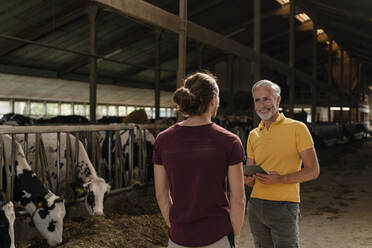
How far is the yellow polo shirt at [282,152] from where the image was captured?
196 cm

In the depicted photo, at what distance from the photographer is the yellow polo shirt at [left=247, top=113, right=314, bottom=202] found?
196 cm

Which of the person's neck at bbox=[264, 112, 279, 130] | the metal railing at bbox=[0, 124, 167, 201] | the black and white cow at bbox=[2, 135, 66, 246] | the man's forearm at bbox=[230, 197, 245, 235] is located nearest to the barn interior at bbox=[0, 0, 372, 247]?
the metal railing at bbox=[0, 124, 167, 201]

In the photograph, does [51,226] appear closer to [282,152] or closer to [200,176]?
[282,152]

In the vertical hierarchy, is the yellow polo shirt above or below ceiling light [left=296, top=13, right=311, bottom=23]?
below

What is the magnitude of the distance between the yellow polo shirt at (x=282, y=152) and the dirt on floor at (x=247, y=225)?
1.98 metres

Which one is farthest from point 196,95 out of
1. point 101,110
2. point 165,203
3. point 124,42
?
point 101,110

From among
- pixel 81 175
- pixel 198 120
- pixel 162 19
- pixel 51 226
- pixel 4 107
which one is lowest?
pixel 51 226

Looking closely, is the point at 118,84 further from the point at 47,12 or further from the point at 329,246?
the point at 329,246

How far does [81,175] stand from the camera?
15.9 ft

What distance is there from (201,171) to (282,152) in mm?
806

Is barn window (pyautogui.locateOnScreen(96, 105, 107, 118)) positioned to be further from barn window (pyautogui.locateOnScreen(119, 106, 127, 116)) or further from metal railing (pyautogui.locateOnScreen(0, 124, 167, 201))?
metal railing (pyautogui.locateOnScreen(0, 124, 167, 201))

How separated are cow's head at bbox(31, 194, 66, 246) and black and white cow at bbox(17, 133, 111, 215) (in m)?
0.74

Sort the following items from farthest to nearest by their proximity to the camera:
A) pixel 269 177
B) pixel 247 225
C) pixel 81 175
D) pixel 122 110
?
1. pixel 122 110
2. pixel 81 175
3. pixel 247 225
4. pixel 269 177

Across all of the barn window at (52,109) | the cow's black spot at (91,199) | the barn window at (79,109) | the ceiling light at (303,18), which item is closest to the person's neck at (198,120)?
the cow's black spot at (91,199)
